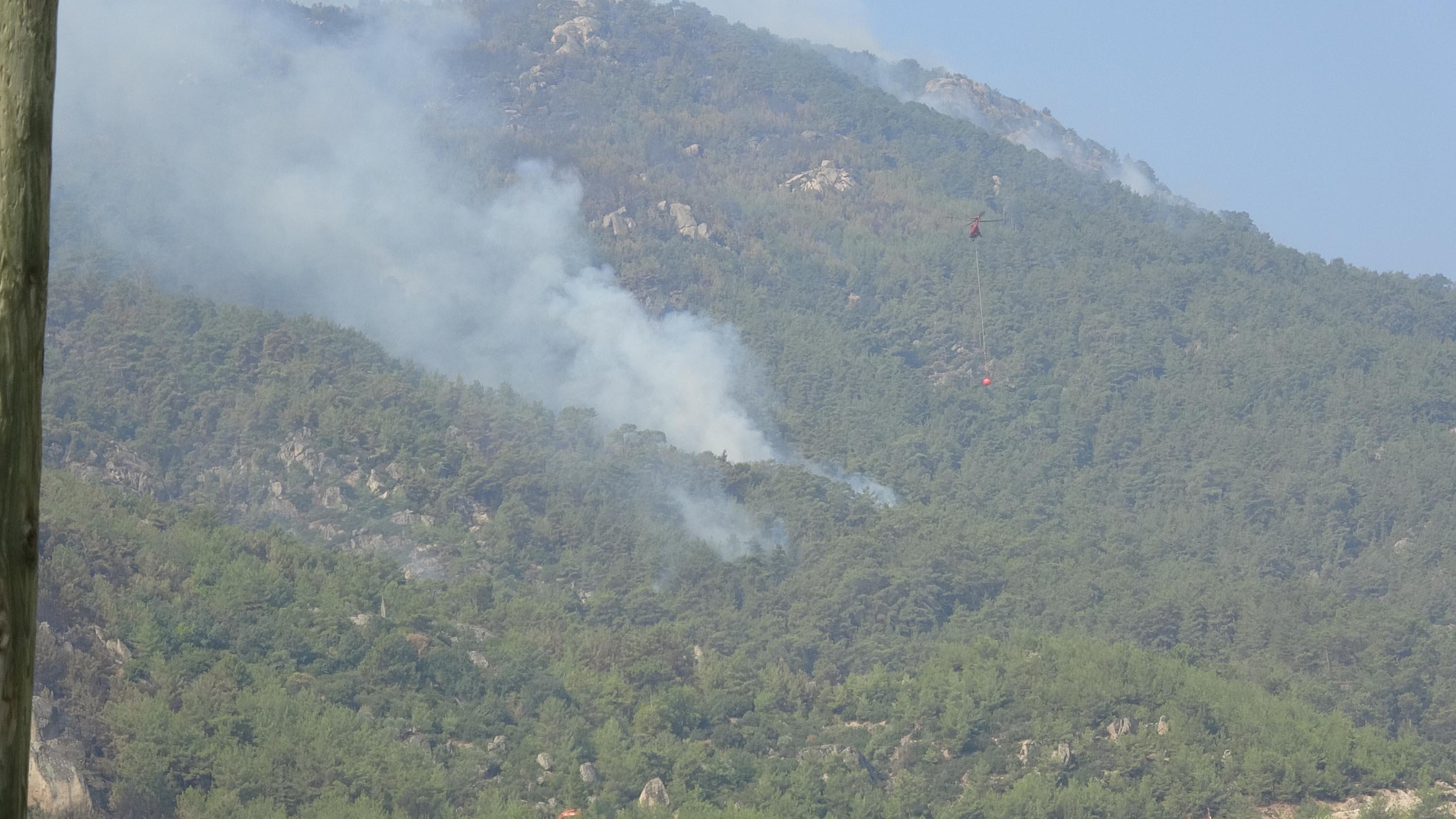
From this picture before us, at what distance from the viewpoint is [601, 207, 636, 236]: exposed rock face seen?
13700cm

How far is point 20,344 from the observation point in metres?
3.81

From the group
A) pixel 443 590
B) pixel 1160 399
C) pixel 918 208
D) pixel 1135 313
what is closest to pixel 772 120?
pixel 918 208

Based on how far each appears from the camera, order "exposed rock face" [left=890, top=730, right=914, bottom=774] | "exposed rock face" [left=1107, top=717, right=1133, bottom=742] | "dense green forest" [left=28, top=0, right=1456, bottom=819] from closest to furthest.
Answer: "dense green forest" [left=28, top=0, right=1456, bottom=819] → "exposed rock face" [left=890, top=730, right=914, bottom=774] → "exposed rock face" [left=1107, top=717, right=1133, bottom=742]

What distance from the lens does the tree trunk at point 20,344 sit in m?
3.77

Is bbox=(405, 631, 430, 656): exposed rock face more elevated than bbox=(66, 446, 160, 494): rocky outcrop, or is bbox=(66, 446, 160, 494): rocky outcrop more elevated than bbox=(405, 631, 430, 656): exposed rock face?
bbox=(405, 631, 430, 656): exposed rock face

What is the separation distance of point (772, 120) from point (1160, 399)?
5936cm

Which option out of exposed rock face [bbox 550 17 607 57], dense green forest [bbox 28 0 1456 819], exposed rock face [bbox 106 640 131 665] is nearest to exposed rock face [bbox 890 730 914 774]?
dense green forest [bbox 28 0 1456 819]

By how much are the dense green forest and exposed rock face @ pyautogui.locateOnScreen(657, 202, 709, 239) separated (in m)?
0.56

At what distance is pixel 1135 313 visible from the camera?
128875 millimetres

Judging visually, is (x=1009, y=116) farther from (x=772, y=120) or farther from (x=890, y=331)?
(x=890, y=331)

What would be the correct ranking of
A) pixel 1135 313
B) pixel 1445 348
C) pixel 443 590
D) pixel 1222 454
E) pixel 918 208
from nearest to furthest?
pixel 443 590 → pixel 1222 454 → pixel 1445 348 → pixel 1135 313 → pixel 918 208

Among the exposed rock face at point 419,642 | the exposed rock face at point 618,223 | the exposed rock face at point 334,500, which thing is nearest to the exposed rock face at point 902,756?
the exposed rock face at point 419,642

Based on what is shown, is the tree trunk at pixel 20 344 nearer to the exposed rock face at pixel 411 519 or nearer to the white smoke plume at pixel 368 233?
the exposed rock face at pixel 411 519

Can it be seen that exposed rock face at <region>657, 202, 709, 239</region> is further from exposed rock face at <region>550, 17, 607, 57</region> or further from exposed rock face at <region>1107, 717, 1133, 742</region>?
exposed rock face at <region>1107, 717, 1133, 742</region>
